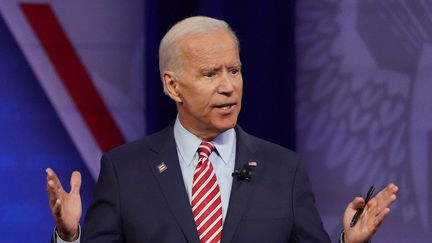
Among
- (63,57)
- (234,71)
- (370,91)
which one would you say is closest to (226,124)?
(234,71)

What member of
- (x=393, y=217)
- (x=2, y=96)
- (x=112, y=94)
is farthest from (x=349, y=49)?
(x=2, y=96)

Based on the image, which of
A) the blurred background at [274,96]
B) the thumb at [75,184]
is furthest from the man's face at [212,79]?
the blurred background at [274,96]

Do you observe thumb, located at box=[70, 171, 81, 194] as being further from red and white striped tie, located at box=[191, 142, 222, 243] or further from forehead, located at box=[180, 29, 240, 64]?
forehead, located at box=[180, 29, 240, 64]

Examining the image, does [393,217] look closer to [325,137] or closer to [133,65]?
[325,137]

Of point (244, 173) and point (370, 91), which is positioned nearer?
point (244, 173)

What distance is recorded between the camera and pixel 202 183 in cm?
291

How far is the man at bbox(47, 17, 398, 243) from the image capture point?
286 centimetres

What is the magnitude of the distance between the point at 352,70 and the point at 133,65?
886 millimetres

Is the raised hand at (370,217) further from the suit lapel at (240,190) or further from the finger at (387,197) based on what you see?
the suit lapel at (240,190)

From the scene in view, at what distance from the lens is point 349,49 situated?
14.0ft

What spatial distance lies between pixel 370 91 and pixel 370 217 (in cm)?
143

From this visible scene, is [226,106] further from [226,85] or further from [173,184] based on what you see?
[173,184]

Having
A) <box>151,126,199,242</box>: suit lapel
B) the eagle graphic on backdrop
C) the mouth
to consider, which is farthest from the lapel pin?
the eagle graphic on backdrop

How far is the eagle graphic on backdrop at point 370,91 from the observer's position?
4211mm
